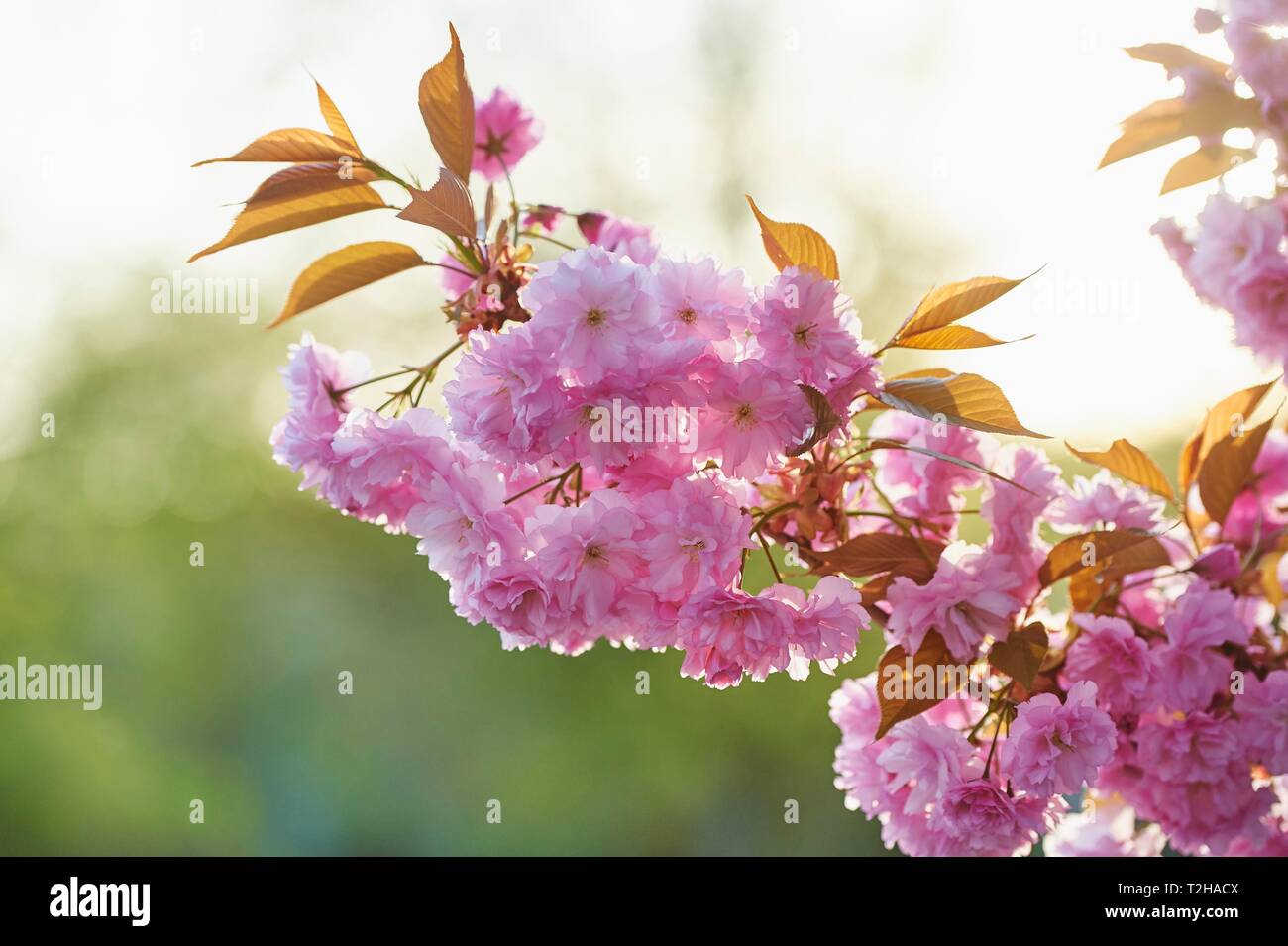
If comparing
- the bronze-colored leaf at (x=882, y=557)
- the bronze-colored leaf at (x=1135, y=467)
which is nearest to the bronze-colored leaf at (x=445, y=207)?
the bronze-colored leaf at (x=882, y=557)

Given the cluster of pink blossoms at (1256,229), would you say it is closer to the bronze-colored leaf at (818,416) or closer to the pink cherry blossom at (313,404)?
the bronze-colored leaf at (818,416)

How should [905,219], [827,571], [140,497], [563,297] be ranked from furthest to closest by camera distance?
[140,497], [905,219], [827,571], [563,297]

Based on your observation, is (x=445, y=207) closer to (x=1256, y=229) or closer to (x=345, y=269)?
(x=345, y=269)

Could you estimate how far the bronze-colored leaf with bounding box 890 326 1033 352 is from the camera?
0.80 m

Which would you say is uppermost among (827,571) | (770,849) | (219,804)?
(827,571)

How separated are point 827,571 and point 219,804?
6.62 m

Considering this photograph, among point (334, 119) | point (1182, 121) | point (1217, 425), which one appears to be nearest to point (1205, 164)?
point (1182, 121)

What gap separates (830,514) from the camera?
33.0 inches

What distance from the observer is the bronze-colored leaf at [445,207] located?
0.75 metres

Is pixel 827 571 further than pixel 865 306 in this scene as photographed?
No

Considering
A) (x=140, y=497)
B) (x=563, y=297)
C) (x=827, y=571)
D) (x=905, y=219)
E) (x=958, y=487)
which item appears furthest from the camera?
(x=140, y=497)
